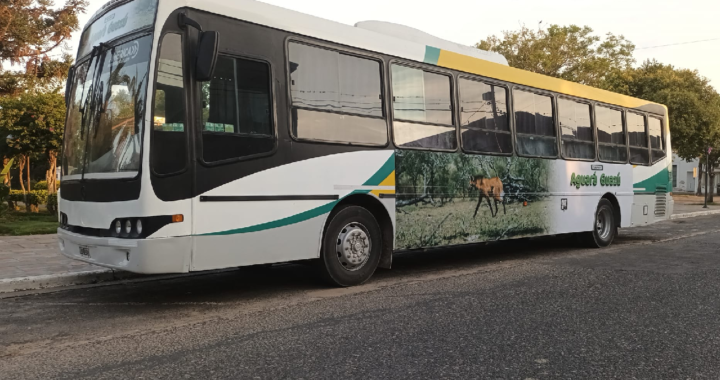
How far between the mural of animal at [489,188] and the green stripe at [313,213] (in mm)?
1699

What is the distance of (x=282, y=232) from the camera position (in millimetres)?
6289

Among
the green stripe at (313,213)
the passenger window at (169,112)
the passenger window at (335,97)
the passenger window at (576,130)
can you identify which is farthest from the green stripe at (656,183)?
the passenger window at (169,112)

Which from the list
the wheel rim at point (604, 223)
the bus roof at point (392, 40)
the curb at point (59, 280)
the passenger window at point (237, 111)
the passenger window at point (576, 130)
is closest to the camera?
the passenger window at point (237, 111)

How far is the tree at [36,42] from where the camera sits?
1953cm

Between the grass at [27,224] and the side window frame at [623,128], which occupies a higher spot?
the side window frame at [623,128]

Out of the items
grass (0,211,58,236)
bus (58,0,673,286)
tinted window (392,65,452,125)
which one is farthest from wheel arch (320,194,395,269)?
grass (0,211,58,236)

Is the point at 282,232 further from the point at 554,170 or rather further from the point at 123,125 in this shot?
the point at 554,170

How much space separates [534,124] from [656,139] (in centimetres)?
484

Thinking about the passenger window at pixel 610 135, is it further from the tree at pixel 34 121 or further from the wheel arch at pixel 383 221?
the tree at pixel 34 121

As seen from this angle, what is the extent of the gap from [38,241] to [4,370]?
8541mm

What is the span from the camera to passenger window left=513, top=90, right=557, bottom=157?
956cm

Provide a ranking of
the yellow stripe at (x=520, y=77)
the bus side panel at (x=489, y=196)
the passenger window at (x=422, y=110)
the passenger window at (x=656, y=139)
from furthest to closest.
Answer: the passenger window at (x=656, y=139) → the yellow stripe at (x=520, y=77) → the bus side panel at (x=489, y=196) → the passenger window at (x=422, y=110)

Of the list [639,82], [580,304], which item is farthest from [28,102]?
[639,82]

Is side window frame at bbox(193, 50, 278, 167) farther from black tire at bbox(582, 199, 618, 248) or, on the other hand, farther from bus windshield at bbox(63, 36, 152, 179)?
black tire at bbox(582, 199, 618, 248)
